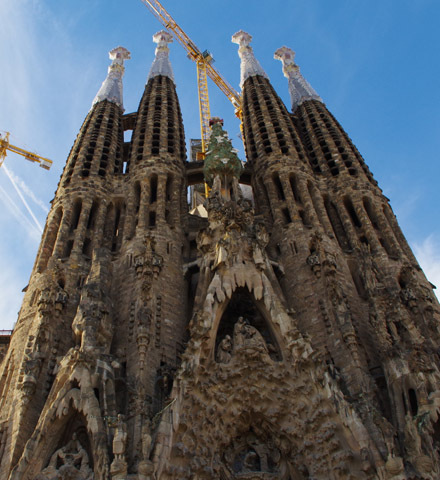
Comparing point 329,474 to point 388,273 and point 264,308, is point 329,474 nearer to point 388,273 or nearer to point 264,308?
point 264,308

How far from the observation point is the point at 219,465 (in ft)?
42.7

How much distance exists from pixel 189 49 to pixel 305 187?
28.0 metres

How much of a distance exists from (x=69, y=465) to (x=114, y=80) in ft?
82.4

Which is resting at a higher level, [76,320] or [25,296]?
[25,296]

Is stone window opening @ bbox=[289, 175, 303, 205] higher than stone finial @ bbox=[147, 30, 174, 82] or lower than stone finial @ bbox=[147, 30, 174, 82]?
lower

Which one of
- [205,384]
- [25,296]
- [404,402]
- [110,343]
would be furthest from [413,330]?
[25,296]

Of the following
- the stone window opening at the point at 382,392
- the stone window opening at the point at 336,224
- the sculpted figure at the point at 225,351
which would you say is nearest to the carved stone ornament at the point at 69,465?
the sculpted figure at the point at 225,351

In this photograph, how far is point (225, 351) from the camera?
1495 cm

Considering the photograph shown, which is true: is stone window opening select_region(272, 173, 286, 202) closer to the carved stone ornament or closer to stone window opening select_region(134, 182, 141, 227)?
stone window opening select_region(134, 182, 141, 227)

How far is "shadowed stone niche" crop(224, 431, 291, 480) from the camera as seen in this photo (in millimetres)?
13297

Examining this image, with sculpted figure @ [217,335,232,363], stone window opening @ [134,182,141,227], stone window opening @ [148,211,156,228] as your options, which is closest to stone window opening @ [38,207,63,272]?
stone window opening @ [134,182,141,227]

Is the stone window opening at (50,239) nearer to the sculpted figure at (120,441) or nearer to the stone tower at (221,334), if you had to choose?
the stone tower at (221,334)

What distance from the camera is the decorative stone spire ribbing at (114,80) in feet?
99.2

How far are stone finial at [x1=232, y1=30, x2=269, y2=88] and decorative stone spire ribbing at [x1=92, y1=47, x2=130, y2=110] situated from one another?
768 centimetres
